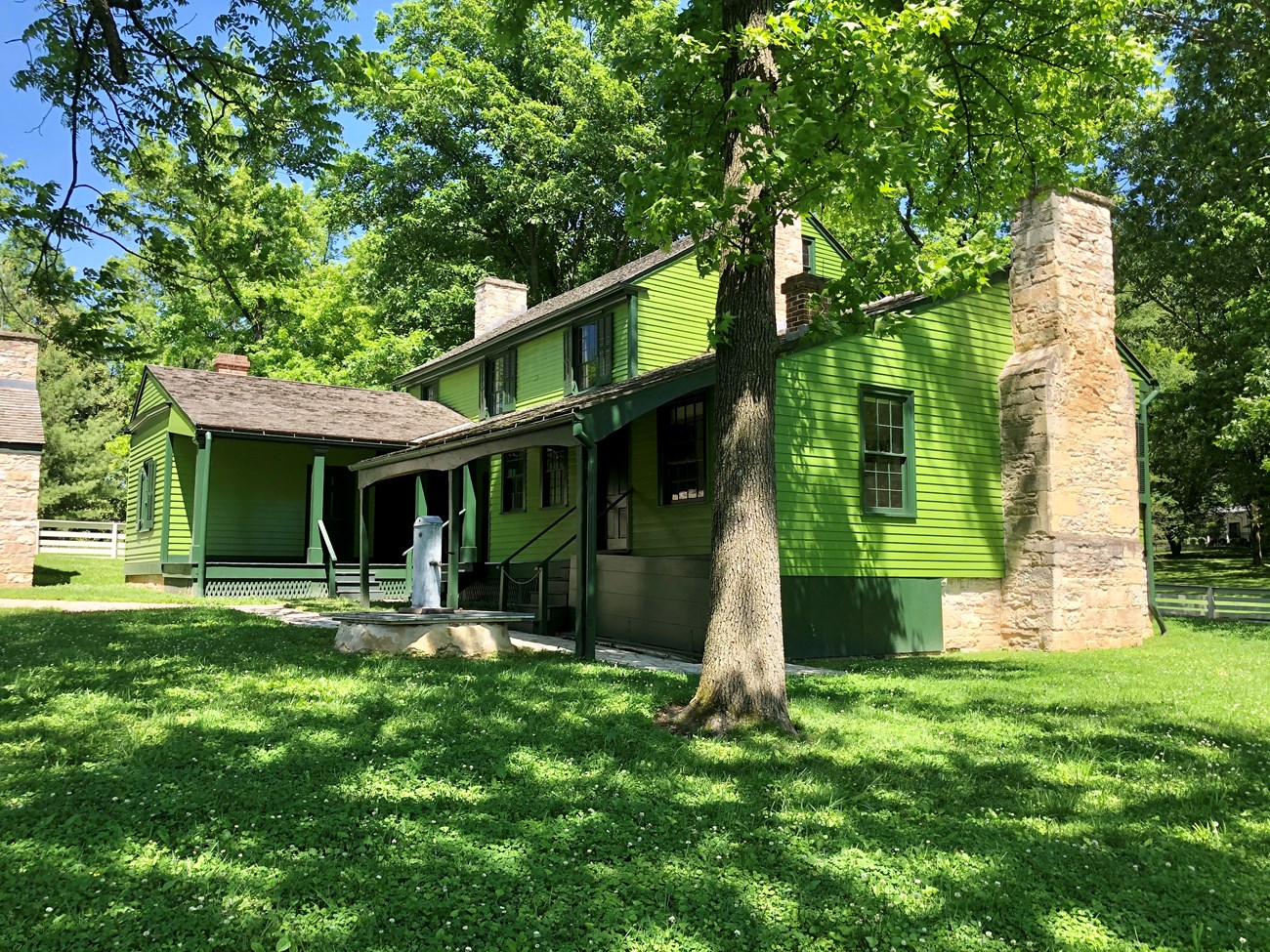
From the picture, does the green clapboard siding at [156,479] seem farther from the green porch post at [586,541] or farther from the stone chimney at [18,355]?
the green porch post at [586,541]

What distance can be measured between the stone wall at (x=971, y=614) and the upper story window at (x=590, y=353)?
709 cm

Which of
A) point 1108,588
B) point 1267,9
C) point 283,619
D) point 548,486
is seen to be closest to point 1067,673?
point 1108,588

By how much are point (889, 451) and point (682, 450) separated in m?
3.01

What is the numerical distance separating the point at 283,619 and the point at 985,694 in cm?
993

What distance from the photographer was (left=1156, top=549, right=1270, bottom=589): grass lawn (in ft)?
103

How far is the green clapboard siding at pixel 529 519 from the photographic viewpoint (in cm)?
1644

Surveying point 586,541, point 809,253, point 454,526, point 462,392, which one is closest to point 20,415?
→ point 462,392

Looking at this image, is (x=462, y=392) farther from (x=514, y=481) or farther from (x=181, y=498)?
(x=181, y=498)

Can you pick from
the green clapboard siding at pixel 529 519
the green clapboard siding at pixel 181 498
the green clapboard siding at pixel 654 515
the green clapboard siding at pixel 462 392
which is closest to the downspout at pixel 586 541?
the green clapboard siding at pixel 654 515

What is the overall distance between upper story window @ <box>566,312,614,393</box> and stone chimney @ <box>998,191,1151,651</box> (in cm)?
691

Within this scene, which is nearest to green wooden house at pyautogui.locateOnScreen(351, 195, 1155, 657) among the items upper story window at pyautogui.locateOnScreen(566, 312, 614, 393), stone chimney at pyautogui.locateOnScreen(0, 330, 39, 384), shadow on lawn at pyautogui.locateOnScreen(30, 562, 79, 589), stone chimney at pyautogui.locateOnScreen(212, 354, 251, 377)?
upper story window at pyautogui.locateOnScreen(566, 312, 614, 393)

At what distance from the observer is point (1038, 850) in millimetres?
4738

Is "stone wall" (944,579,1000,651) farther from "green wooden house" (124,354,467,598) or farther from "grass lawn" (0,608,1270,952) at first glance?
"green wooden house" (124,354,467,598)

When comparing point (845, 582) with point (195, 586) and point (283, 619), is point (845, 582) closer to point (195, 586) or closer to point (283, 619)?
point (283, 619)
